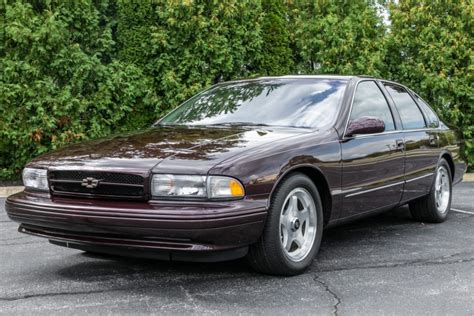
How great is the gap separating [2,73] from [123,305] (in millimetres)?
6844

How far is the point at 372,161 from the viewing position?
198 inches

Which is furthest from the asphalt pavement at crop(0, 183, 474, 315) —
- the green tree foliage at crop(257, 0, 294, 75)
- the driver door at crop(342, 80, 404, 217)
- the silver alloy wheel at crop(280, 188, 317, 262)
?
the green tree foliage at crop(257, 0, 294, 75)

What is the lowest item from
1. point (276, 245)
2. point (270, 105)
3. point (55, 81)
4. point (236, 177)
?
point (276, 245)

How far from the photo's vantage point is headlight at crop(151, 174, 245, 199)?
12.1 ft

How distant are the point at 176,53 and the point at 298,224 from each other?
6.54 m

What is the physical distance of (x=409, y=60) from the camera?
451 inches

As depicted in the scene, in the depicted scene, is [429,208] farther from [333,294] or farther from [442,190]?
[333,294]

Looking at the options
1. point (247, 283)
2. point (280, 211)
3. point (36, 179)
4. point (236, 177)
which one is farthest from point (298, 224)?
point (36, 179)

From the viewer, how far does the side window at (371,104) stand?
5.23 m

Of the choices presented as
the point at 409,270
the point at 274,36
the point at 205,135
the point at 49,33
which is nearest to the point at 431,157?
the point at 409,270

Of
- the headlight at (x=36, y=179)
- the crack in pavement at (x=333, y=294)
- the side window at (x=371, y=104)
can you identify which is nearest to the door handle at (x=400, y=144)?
the side window at (x=371, y=104)

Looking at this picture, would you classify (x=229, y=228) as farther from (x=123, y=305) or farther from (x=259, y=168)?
(x=123, y=305)

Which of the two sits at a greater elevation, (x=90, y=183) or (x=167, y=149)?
(x=167, y=149)

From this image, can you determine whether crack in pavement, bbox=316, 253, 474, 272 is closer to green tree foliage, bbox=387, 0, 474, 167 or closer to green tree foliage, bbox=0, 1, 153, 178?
green tree foliage, bbox=0, 1, 153, 178
